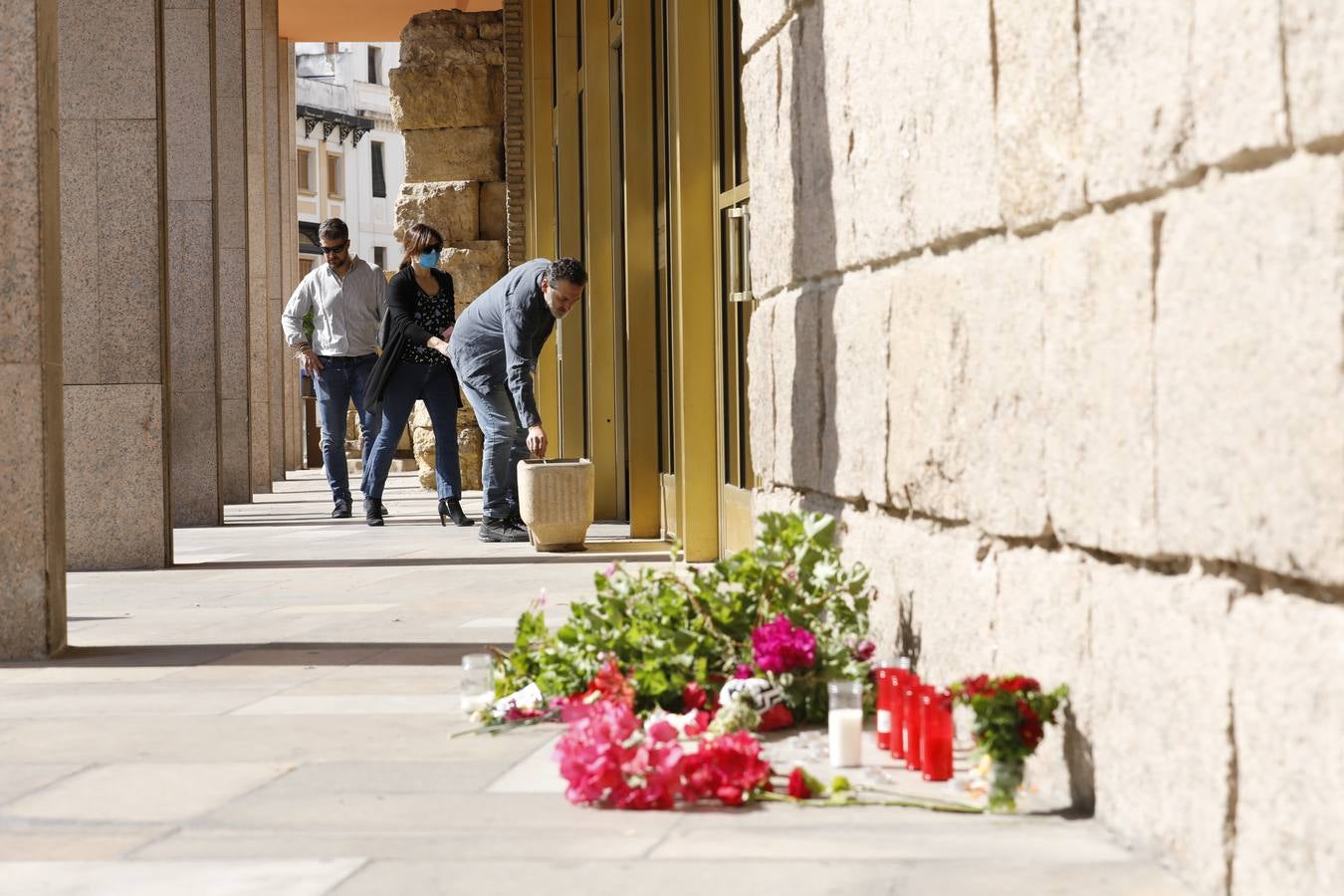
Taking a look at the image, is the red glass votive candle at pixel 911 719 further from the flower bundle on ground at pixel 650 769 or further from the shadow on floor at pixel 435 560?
the shadow on floor at pixel 435 560

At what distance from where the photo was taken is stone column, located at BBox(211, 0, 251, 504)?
53.2ft

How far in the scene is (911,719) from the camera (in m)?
3.62

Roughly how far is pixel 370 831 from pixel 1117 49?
69.1 inches

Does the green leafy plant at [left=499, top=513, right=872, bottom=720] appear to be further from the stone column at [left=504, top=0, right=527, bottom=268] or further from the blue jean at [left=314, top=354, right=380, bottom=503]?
the stone column at [left=504, top=0, right=527, bottom=268]

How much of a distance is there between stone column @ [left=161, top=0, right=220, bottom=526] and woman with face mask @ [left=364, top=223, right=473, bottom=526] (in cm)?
157

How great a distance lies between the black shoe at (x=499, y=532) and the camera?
10.4 meters

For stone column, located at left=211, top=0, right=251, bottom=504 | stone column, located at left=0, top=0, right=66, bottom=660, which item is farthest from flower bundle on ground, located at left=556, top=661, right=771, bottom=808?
stone column, located at left=211, top=0, right=251, bottom=504

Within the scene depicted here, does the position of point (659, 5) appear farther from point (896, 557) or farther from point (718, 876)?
point (718, 876)

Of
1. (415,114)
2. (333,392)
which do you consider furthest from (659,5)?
→ (415,114)

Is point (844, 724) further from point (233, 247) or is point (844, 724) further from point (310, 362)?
point (233, 247)

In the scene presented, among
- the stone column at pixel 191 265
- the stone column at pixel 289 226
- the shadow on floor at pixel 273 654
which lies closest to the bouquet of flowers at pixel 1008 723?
the shadow on floor at pixel 273 654

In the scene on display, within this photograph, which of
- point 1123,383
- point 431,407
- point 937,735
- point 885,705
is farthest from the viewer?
point 431,407

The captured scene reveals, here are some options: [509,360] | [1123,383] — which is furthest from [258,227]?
[1123,383]

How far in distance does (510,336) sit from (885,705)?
589 cm
